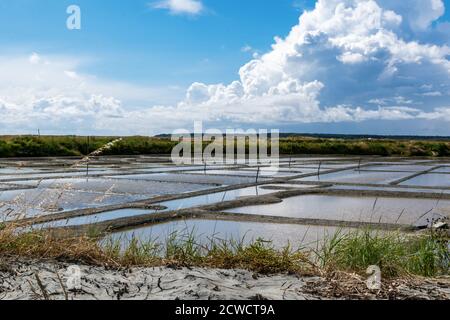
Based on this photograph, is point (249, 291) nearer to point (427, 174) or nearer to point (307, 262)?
point (307, 262)

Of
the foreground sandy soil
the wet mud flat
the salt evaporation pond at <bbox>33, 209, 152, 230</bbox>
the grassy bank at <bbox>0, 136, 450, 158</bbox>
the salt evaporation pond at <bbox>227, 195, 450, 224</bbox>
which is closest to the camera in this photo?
the foreground sandy soil

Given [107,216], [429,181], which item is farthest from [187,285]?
[429,181]

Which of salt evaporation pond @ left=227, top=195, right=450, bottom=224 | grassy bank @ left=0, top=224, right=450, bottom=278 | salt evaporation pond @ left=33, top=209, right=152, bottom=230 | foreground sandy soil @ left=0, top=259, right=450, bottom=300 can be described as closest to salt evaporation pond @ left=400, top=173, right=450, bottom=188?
salt evaporation pond @ left=227, top=195, right=450, bottom=224

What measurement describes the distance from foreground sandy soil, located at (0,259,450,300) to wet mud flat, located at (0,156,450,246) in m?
1.05

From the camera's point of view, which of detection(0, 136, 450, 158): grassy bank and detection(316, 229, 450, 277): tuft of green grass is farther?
detection(0, 136, 450, 158): grassy bank

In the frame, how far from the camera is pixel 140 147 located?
113ft

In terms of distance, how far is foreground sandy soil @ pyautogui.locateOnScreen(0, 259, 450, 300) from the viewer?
3010 mm

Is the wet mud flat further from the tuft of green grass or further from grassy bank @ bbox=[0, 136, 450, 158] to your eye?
grassy bank @ bbox=[0, 136, 450, 158]
